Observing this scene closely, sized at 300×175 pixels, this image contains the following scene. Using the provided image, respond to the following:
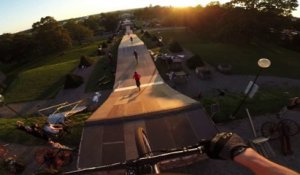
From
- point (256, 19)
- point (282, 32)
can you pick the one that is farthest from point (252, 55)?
point (282, 32)

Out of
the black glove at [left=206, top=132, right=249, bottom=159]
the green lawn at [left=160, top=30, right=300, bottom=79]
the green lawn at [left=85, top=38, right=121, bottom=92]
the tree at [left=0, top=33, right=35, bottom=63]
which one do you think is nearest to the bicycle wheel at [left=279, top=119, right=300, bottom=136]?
the black glove at [left=206, top=132, right=249, bottom=159]

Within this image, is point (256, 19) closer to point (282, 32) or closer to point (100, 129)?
point (282, 32)

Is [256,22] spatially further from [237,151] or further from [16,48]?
[16,48]

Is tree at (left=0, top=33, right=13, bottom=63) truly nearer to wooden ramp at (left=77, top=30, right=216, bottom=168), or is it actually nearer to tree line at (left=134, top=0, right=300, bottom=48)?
tree line at (left=134, top=0, right=300, bottom=48)

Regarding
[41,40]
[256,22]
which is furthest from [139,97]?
[41,40]

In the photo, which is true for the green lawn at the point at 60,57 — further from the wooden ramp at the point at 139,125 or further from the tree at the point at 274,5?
the wooden ramp at the point at 139,125

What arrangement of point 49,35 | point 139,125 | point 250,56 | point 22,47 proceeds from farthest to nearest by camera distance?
point 22,47, point 49,35, point 250,56, point 139,125

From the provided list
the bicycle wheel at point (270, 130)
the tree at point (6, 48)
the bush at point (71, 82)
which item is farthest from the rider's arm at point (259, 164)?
the tree at point (6, 48)
